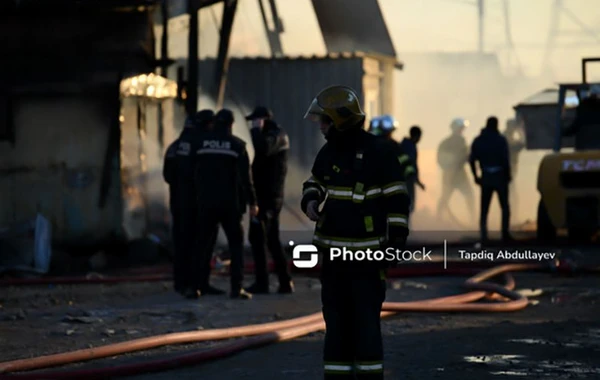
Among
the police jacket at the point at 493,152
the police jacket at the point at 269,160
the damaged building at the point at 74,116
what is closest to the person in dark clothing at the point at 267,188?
the police jacket at the point at 269,160

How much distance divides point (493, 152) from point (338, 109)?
12.5 m

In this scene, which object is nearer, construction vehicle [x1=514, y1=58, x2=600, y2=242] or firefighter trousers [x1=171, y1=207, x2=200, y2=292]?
firefighter trousers [x1=171, y1=207, x2=200, y2=292]

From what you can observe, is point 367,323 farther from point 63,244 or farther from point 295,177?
point 295,177

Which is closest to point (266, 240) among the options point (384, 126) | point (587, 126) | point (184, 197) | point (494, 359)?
point (184, 197)

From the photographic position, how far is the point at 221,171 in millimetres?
12664

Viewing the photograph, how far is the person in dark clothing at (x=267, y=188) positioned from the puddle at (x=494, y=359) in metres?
4.42

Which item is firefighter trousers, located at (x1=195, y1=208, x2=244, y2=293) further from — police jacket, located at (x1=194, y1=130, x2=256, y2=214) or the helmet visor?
the helmet visor

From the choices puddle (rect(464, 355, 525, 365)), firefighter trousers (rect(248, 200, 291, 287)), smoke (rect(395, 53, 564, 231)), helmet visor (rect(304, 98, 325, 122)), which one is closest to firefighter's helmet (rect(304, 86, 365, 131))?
helmet visor (rect(304, 98, 325, 122))

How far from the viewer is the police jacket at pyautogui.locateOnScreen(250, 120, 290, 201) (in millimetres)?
12906

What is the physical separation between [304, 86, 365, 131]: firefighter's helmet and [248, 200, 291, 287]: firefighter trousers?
614cm

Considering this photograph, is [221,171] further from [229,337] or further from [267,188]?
[229,337]

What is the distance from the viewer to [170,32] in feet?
66.7

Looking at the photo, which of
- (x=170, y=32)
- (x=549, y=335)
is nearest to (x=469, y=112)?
(x=170, y=32)

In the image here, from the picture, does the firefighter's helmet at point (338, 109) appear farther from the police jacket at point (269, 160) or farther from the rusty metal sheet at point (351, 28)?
the rusty metal sheet at point (351, 28)
